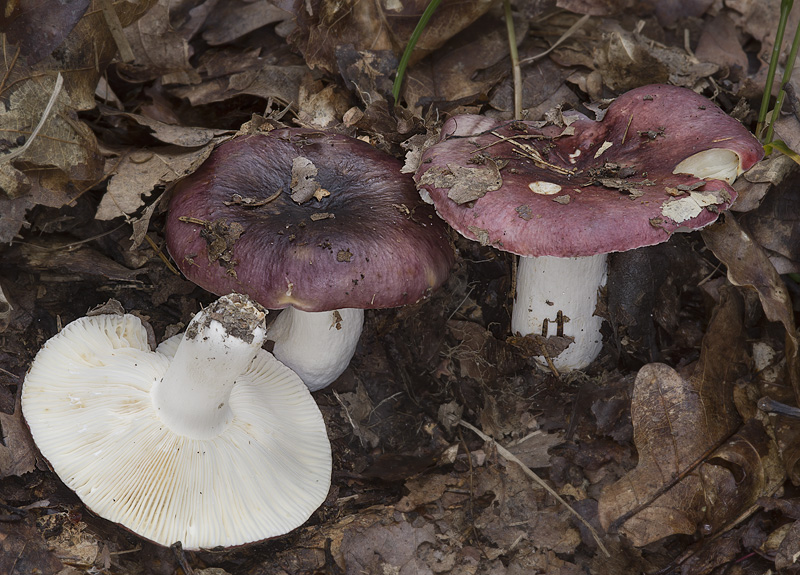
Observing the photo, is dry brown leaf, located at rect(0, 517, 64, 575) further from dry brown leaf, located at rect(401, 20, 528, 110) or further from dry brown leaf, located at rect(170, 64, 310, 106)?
dry brown leaf, located at rect(401, 20, 528, 110)

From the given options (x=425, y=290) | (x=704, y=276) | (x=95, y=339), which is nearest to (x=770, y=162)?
(x=704, y=276)

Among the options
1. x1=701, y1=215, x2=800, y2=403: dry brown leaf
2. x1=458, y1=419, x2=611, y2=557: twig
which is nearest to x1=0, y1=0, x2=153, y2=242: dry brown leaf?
x1=458, y1=419, x2=611, y2=557: twig

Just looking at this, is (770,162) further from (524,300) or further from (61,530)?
(61,530)

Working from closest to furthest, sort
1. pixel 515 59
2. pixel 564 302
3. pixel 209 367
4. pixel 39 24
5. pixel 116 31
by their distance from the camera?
1. pixel 209 367
2. pixel 39 24
3. pixel 564 302
4. pixel 116 31
5. pixel 515 59

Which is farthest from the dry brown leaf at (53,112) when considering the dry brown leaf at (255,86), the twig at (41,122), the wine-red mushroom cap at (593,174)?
the wine-red mushroom cap at (593,174)

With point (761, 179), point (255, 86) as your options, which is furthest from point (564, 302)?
point (255, 86)

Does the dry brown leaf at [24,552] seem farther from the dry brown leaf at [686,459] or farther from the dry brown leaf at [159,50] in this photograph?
the dry brown leaf at [159,50]

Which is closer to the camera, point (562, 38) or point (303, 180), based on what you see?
point (303, 180)

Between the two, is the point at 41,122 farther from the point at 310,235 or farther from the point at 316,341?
the point at 316,341
